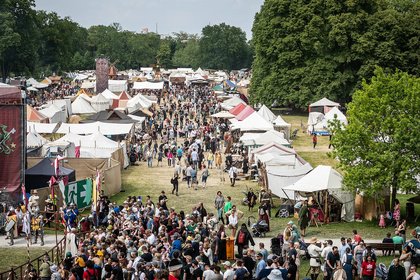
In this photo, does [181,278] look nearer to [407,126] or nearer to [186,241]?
[186,241]

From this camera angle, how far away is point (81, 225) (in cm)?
2641

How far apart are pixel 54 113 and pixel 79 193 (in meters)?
27.3

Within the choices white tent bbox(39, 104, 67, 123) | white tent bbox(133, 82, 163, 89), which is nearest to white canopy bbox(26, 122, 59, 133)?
white tent bbox(39, 104, 67, 123)

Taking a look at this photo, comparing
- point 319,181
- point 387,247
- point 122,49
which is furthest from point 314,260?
point 122,49

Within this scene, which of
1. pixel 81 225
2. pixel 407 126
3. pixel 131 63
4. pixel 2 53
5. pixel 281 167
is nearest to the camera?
pixel 81 225

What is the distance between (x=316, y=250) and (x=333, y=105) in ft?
140

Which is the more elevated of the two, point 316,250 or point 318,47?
point 318,47

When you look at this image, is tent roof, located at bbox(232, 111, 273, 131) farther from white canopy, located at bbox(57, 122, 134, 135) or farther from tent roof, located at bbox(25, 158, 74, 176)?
tent roof, located at bbox(25, 158, 74, 176)

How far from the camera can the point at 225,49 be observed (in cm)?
17462

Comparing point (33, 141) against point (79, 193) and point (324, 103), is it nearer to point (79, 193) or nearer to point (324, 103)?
point (79, 193)

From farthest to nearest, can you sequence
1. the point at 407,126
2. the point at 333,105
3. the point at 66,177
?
1. the point at 333,105
2. the point at 66,177
3. the point at 407,126

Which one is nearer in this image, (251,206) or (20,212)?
(20,212)

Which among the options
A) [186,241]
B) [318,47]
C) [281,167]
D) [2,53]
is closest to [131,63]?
[2,53]

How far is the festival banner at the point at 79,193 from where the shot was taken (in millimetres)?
30109
